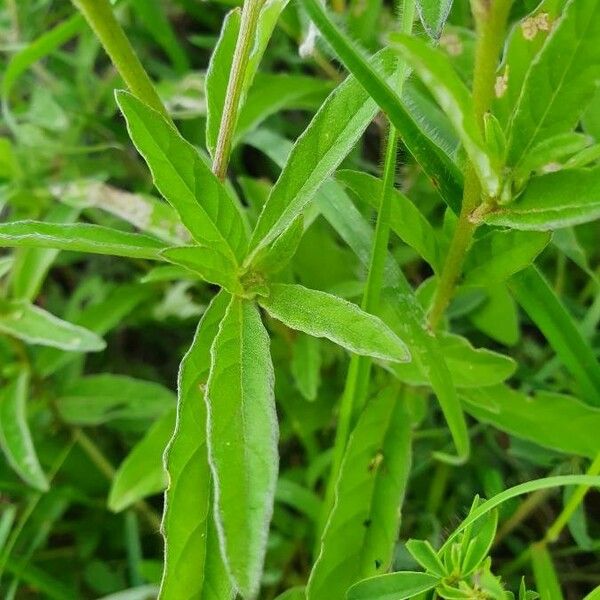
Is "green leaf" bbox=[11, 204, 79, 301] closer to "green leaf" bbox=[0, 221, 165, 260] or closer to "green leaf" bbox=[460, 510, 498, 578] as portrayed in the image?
"green leaf" bbox=[0, 221, 165, 260]

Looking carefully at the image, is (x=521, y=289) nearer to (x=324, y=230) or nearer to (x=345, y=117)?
(x=345, y=117)

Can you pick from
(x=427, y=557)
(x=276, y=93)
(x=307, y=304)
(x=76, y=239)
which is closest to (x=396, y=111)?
(x=307, y=304)

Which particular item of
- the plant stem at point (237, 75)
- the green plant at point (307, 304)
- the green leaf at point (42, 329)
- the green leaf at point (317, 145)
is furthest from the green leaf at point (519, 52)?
the green leaf at point (42, 329)

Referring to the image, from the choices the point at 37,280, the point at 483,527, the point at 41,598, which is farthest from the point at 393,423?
the point at 41,598

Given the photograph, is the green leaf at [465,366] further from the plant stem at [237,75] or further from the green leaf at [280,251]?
the plant stem at [237,75]

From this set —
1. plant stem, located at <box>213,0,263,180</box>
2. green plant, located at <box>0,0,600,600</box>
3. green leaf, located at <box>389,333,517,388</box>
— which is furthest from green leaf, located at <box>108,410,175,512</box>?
plant stem, located at <box>213,0,263,180</box>
